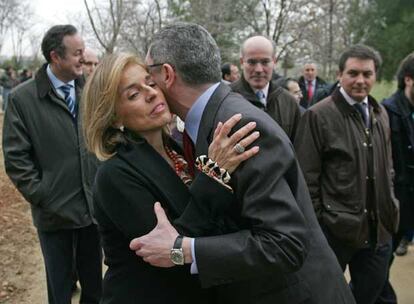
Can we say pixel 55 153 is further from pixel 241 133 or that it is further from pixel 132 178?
pixel 241 133

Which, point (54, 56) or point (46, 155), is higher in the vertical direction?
point (54, 56)

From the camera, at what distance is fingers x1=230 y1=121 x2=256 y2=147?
1544mm

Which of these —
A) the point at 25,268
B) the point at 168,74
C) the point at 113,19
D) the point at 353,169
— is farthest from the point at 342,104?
the point at 113,19

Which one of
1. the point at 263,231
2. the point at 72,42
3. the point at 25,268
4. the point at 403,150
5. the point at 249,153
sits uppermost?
the point at 72,42

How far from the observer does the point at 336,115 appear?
3227 mm

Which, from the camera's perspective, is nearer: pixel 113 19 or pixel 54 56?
pixel 54 56

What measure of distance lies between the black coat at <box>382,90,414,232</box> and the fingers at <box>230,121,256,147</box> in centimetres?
288

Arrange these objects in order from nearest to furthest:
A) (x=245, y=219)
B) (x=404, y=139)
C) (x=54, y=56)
Result: (x=245, y=219) < (x=54, y=56) < (x=404, y=139)

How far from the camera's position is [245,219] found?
1.60 m

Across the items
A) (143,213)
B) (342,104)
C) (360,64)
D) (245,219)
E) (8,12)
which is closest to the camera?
(245,219)

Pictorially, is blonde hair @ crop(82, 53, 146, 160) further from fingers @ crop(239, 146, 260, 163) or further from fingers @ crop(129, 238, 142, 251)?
fingers @ crop(239, 146, 260, 163)

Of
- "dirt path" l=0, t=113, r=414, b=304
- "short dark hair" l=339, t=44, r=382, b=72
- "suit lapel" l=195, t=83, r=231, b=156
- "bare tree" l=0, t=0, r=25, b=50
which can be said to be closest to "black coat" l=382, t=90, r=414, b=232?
"short dark hair" l=339, t=44, r=382, b=72

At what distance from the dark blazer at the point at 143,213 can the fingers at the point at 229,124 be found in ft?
0.52

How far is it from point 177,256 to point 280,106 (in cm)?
276
